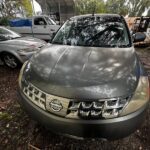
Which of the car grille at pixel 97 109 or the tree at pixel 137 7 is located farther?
the tree at pixel 137 7

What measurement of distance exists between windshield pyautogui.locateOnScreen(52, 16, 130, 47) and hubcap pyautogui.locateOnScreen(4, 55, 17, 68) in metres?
1.95

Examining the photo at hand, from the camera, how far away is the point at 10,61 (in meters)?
4.96

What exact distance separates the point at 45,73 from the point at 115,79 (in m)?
0.83

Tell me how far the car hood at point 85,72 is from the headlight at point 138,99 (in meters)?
0.07

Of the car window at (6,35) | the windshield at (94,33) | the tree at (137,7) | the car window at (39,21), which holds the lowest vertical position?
the tree at (137,7)

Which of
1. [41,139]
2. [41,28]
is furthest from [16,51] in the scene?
[41,28]

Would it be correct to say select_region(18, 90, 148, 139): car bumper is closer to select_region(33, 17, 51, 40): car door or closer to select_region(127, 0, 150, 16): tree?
select_region(33, 17, 51, 40): car door

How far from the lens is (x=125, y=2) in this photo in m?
32.5

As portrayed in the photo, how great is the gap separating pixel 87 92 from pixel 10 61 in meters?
3.67

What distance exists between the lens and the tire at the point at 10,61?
4.84 metres

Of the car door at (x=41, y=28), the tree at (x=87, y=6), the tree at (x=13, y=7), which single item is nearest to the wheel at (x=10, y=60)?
the car door at (x=41, y=28)

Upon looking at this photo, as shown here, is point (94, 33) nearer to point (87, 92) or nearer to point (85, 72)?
point (85, 72)

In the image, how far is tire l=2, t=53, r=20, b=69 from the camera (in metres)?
4.84

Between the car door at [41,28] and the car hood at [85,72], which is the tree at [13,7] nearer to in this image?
the car door at [41,28]
